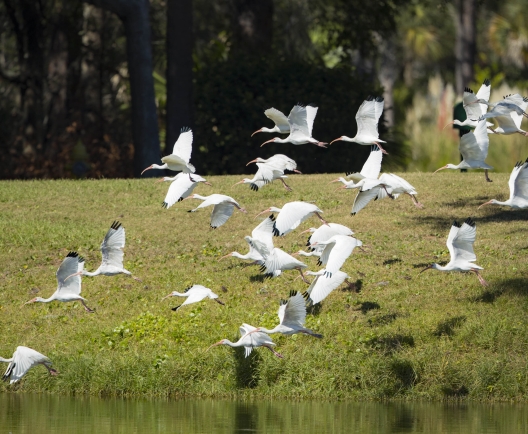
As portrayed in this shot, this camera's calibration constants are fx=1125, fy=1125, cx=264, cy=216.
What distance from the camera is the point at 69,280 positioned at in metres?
12.5

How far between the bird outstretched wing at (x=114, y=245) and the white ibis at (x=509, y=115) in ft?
14.8

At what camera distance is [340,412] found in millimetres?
10977

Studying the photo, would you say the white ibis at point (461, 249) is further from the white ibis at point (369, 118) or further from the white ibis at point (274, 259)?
the white ibis at point (369, 118)

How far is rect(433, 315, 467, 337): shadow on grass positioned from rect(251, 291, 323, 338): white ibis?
1656 millimetres

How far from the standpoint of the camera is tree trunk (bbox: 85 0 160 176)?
21.0 metres

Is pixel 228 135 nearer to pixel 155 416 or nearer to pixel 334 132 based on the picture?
pixel 334 132

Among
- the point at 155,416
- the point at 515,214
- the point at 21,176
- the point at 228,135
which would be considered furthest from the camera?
the point at 21,176

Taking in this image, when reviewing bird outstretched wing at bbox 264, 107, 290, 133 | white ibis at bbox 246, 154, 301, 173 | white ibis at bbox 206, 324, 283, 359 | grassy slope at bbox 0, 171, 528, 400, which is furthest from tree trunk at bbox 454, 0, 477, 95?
white ibis at bbox 206, 324, 283, 359

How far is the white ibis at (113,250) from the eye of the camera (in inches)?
480

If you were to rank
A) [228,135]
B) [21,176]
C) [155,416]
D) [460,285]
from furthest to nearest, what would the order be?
[21,176] < [228,135] < [460,285] < [155,416]

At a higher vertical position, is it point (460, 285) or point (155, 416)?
point (460, 285)

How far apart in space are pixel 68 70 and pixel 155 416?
20.2 meters

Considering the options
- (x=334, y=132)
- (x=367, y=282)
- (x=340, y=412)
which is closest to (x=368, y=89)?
(x=334, y=132)

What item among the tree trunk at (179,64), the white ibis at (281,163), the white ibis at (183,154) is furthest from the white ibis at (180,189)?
the tree trunk at (179,64)
